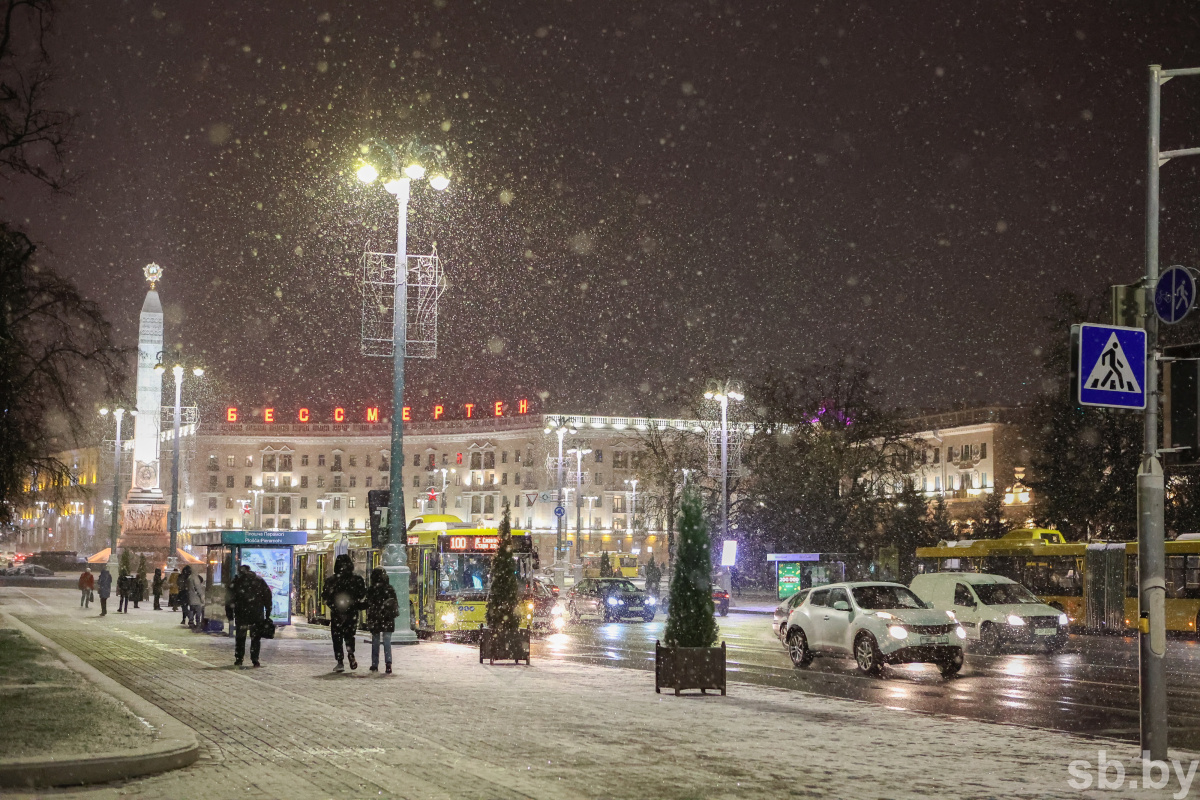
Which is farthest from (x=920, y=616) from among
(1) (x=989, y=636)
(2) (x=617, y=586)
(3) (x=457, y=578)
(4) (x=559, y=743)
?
(2) (x=617, y=586)

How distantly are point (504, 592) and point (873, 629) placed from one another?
6120mm

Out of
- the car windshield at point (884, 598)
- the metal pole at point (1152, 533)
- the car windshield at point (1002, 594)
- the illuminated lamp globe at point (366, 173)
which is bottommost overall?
the car windshield at point (1002, 594)

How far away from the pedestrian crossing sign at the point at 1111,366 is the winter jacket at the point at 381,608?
37.8ft

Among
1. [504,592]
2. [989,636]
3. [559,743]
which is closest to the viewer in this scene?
[559,743]

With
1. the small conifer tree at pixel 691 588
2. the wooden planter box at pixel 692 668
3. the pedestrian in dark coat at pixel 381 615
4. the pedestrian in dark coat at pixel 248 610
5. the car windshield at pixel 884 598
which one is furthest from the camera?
the car windshield at pixel 884 598

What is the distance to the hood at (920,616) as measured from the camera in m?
21.8

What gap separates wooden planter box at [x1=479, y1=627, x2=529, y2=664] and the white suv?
5.17m

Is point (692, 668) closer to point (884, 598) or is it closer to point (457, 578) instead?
point (884, 598)

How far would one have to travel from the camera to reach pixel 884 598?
2284cm

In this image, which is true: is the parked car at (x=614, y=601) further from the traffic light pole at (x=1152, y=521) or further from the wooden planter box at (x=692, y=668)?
the traffic light pole at (x=1152, y=521)

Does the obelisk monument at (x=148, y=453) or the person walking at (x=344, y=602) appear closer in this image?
the person walking at (x=344, y=602)

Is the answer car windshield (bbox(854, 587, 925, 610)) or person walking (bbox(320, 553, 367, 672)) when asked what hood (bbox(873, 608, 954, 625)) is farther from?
person walking (bbox(320, 553, 367, 672))

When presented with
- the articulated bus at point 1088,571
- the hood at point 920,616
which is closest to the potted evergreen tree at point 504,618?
the hood at point 920,616

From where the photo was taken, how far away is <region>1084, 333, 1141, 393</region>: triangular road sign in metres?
11.5
